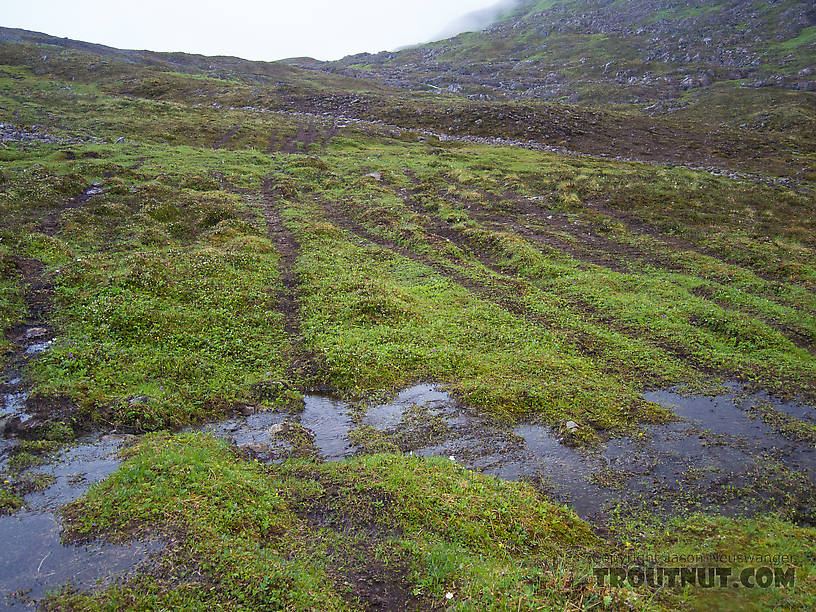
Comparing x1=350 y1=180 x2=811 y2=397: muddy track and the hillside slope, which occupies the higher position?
the hillside slope

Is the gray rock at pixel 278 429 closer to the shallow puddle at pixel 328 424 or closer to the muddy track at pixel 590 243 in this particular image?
the shallow puddle at pixel 328 424

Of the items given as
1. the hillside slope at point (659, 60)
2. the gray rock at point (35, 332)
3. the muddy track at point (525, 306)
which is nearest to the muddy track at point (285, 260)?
the muddy track at point (525, 306)

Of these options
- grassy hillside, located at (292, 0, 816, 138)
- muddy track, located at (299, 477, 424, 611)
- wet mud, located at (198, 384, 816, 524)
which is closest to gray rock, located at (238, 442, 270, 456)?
wet mud, located at (198, 384, 816, 524)

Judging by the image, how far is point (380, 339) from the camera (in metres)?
20.8

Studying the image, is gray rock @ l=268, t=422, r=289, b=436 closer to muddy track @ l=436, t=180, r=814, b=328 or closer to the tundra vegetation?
the tundra vegetation

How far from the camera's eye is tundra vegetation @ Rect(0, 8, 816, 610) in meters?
10.4

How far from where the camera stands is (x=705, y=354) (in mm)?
20594

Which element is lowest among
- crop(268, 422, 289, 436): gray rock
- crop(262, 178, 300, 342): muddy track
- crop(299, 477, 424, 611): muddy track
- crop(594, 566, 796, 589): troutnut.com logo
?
crop(299, 477, 424, 611): muddy track

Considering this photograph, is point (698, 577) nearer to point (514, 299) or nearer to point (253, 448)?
point (253, 448)

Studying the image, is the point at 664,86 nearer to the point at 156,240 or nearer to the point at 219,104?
the point at 219,104

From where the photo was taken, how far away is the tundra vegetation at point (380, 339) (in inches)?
411

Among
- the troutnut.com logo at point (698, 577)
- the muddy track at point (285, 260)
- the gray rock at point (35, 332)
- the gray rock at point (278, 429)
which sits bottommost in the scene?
the gray rock at point (278, 429)

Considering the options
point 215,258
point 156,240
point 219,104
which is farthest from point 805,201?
point 219,104

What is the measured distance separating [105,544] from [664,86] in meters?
155
